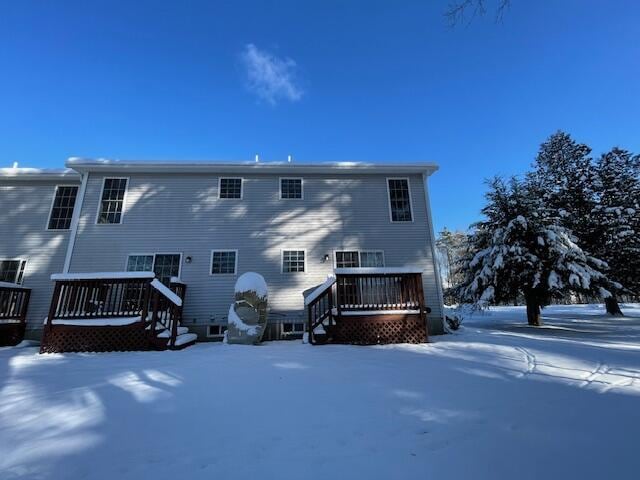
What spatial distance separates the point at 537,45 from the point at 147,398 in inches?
418

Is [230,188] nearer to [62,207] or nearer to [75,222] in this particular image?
[75,222]

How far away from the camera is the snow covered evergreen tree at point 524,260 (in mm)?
10344

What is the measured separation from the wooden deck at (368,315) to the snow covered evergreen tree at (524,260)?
5290 millimetres

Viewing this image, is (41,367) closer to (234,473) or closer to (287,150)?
(234,473)

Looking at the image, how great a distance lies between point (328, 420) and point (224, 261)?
755cm

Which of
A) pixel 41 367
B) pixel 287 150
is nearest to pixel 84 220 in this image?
pixel 41 367

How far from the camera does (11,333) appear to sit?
8.19 metres

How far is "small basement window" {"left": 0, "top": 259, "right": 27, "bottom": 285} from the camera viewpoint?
358 inches

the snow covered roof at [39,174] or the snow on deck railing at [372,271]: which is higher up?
the snow covered roof at [39,174]

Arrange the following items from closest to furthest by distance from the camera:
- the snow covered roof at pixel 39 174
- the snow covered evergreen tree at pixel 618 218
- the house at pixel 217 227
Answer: the house at pixel 217 227, the snow covered roof at pixel 39 174, the snow covered evergreen tree at pixel 618 218

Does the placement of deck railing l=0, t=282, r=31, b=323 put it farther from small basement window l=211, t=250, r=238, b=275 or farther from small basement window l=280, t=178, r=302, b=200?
small basement window l=280, t=178, r=302, b=200

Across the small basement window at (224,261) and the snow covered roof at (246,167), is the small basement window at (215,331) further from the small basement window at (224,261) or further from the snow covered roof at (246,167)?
the snow covered roof at (246,167)

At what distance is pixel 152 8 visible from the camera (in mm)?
9516

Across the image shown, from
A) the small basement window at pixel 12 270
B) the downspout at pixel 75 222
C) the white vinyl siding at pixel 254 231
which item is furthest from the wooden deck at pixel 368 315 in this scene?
the small basement window at pixel 12 270
